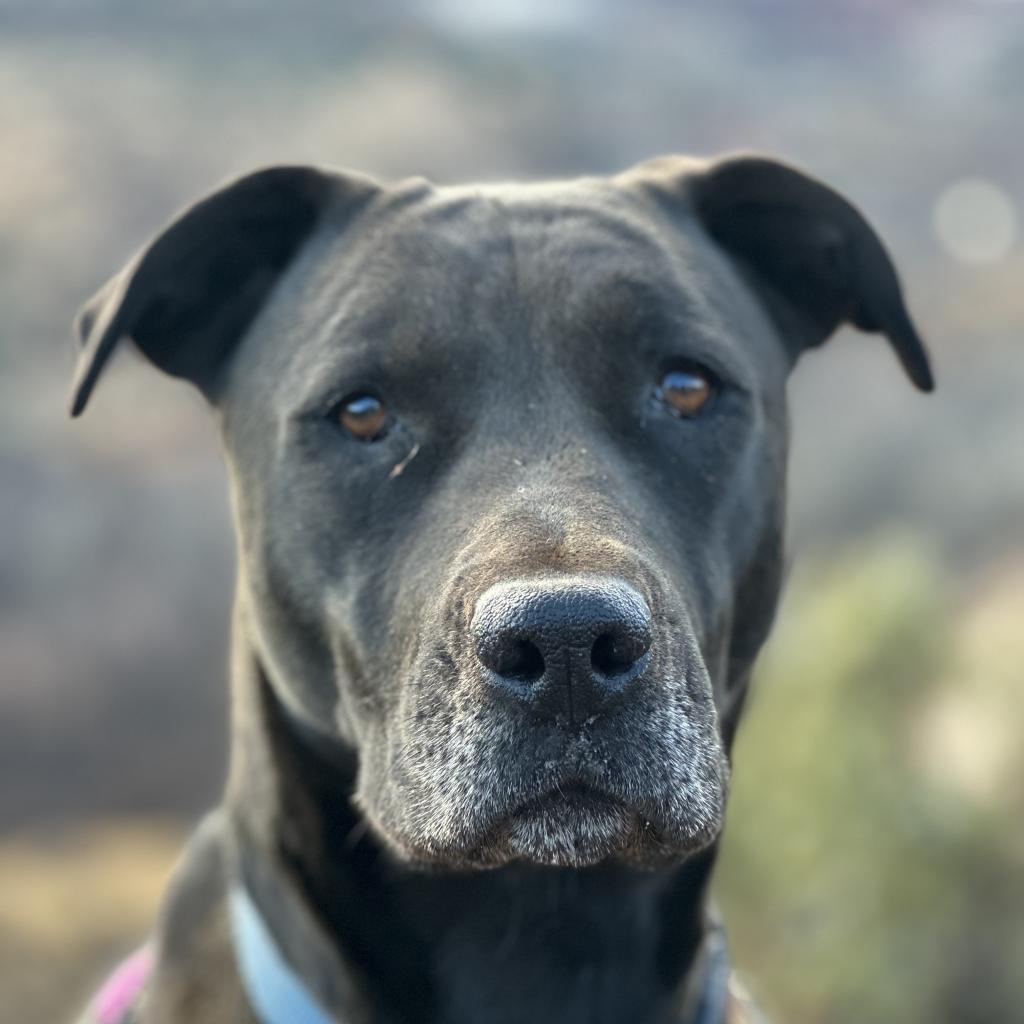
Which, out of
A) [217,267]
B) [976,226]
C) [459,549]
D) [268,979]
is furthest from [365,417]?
[976,226]

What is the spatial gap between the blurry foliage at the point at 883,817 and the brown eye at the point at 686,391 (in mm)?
→ 7376

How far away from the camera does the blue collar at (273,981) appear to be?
298 centimetres

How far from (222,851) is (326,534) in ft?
2.77

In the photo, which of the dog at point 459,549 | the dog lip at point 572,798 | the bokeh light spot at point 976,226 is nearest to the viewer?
the dog lip at point 572,798

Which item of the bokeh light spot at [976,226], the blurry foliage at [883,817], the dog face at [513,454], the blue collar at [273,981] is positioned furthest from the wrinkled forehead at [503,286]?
the bokeh light spot at [976,226]

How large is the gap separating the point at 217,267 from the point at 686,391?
3.67ft

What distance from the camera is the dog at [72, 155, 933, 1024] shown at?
260cm

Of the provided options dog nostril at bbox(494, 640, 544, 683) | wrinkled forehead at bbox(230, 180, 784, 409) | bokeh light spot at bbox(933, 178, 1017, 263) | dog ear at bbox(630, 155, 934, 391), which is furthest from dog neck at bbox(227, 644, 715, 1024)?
bokeh light spot at bbox(933, 178, 1017, 263)

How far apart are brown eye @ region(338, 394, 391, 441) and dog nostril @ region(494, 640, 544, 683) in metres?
0.74

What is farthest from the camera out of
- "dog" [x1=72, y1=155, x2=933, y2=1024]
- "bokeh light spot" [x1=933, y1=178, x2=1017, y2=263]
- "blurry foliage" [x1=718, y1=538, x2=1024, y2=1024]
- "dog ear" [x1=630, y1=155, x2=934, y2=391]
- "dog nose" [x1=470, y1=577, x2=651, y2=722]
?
"bokeh light spot" [x1=933, y1=178, x2=1017, y2=263]

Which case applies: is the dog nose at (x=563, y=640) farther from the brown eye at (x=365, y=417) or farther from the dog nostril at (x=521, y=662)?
the brown eye at (x=365, y=417)

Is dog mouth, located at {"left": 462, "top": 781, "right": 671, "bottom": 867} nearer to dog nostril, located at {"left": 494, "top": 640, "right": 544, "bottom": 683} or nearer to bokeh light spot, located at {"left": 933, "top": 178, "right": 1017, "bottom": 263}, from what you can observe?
dog nostril, located at {"left": 494, "top": 640, "right": 544, "bottom": 683}

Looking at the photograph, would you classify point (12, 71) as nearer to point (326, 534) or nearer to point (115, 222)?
point (115, 222)

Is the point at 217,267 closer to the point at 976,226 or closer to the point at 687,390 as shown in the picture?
the point at 687,390
